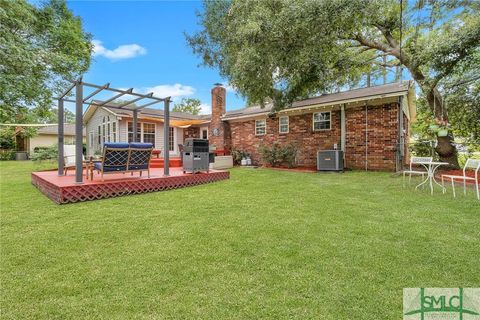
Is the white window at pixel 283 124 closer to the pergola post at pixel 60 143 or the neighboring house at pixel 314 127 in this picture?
the neighboring house at pixel 314 127

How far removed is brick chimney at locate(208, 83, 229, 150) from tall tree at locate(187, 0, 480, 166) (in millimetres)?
5295

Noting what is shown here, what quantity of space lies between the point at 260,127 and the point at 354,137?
5.36m

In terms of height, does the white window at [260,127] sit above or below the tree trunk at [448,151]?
above

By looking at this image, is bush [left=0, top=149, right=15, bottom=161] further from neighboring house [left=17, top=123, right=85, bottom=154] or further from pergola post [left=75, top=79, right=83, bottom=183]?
pergola post [left=75, top=79, right=83, bottom=183]

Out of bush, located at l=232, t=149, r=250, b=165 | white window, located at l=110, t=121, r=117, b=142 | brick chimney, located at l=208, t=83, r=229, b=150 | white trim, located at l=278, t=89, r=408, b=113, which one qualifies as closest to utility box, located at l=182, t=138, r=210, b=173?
white trim, located at l=278, t=89, r=408, b=113

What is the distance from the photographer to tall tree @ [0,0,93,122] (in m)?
10.4

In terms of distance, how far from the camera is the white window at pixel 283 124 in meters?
13.9

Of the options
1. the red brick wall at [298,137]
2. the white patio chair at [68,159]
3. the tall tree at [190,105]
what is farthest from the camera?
the tall tree at [190,105]

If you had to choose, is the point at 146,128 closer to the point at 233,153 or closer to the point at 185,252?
the point at 233,153

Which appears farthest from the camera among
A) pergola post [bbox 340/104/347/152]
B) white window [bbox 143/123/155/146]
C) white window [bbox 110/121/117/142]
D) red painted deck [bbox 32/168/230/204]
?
white window [bbox 143/123/155/146]

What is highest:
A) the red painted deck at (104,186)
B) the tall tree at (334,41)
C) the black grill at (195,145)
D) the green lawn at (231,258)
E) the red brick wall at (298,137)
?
the tall tree at (334,41)

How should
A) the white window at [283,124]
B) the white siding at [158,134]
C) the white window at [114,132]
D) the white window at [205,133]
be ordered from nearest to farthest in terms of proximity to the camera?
1. the white window at [283,124]
2. the white siding at [158,134]
3. the white window at [114,132]
4. the white window at [205,133]

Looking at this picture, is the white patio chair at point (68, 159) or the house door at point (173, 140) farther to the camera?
the house door at point (173, 140)

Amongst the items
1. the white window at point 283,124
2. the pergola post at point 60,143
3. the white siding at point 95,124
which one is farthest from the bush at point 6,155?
the white window at point 283,124
